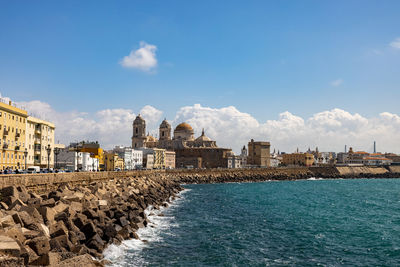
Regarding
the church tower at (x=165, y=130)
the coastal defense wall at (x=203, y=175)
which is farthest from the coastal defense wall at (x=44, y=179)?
the church tower at (x=165, y=130)

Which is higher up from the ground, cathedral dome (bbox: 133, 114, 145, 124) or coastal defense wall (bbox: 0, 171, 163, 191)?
cathedral dome (bbox: 133, 114, 145, 124)

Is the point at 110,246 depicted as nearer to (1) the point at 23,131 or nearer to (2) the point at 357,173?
(1) the point at 23,131

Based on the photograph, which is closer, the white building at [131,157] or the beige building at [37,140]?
the beige building at [37,140]

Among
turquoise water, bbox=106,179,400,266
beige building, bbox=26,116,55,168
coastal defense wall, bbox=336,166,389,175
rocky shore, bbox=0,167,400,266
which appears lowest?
coastal defense wall, bbox=336,166,389,175

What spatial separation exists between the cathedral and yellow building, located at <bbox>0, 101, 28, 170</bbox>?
257ft

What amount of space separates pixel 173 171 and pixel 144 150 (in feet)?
69.8

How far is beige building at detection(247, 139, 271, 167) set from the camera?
142625mm

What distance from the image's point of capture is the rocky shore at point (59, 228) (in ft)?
36.3

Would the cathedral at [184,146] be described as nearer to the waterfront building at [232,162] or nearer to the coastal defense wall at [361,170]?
the waterfront building at [232,162]

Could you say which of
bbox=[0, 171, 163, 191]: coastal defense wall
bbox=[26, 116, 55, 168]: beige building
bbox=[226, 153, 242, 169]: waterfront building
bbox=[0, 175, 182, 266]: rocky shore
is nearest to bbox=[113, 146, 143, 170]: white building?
bbox=[226, 153, 242, 169]: waterfront building

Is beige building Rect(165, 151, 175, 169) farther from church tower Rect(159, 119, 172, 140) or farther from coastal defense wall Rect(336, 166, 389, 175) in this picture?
coastal defense wall Rect(336, 166, 389, 175)

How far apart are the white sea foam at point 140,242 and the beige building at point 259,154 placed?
116 m

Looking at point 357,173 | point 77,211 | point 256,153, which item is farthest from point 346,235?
point 357,173

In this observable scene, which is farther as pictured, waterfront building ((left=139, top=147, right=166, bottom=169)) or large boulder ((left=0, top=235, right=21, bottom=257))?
waterfront building ((left=139, top=147, right=166, bottom=169))
